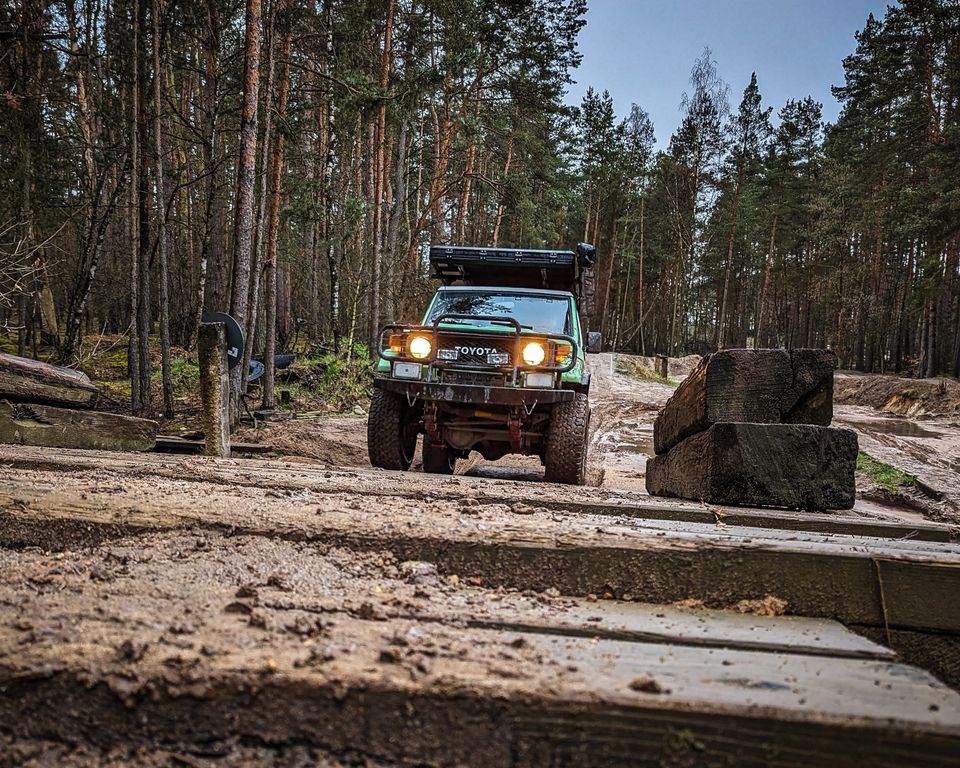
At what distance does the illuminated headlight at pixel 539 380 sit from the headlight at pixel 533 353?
Answer: 14cm

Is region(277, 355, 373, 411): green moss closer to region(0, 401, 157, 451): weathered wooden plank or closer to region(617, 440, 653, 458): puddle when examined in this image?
region(617, 440, 653, 458): puddle

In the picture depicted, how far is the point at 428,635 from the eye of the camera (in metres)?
1.30

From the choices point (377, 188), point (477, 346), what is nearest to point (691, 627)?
point (477, 346)

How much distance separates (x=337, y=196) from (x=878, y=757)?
757 inches

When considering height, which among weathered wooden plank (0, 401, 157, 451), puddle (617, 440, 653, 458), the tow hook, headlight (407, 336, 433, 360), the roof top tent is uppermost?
the roof top tent

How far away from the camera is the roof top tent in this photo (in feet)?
24.8

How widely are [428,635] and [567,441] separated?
3749 mm

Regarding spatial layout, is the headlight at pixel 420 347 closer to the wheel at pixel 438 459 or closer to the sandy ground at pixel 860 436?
the sandy ground at pixel 860 436

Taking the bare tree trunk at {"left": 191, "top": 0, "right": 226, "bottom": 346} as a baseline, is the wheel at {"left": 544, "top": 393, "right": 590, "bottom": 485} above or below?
below

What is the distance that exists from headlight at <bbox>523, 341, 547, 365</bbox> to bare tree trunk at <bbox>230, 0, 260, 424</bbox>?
733cm

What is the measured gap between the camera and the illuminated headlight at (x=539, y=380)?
5.06m

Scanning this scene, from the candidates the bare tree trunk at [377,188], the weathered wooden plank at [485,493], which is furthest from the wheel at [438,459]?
the bare tree trunk at [377,188]

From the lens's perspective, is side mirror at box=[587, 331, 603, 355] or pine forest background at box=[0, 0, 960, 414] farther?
pine forest background at box=[0, 0, 960, 414]

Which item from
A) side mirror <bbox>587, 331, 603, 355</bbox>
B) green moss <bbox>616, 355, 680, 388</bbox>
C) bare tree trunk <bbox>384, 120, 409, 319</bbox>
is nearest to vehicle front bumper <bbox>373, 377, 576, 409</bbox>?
side mirror <bbox>587, 331, 603, 355</bbox>
